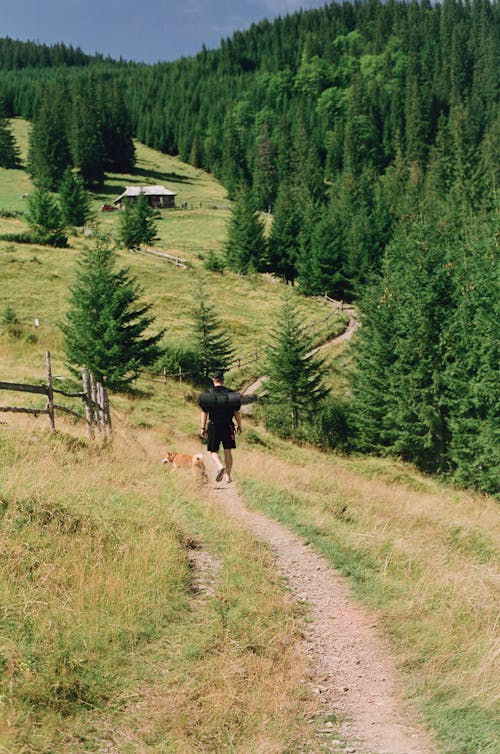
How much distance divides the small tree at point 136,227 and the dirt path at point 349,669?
2743 inches

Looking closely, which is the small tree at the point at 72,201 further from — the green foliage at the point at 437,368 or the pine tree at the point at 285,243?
the green foliage at the point at 437,368

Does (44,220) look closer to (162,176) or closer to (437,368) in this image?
(437,368)

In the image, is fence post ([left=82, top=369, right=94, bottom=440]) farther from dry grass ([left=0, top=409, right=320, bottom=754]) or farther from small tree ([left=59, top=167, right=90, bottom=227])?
small tree ([left=59, top=167, right=90, bottom=227])

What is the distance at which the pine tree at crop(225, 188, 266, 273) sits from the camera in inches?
2906

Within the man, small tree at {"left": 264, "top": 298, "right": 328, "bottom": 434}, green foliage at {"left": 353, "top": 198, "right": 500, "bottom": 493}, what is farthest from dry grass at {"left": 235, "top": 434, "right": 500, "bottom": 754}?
small tree at {"left": 264, "top": 298, "right": 328, "bottom": 434}

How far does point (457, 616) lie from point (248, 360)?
128ft

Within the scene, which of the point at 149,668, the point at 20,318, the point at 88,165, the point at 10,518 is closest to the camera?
the point at 149,668

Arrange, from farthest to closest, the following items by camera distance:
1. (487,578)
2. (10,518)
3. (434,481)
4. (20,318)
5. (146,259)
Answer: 1. (146,259)
2. (20,318)
3. (434,481)
4. (487,578)
5. (10,518)

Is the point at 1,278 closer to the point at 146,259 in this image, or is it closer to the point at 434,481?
the point at 146,259

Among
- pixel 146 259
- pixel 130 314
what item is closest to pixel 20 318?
pixel 130 314

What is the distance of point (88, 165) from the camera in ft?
364

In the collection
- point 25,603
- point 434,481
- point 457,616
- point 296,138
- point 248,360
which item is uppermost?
point 296,138

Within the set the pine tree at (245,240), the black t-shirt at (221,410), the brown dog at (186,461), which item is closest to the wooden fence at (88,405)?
the brown dog at (186,461)

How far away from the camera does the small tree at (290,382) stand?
35188 mm
